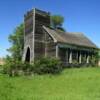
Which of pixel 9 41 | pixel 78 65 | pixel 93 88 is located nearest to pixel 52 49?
pixel 78 65

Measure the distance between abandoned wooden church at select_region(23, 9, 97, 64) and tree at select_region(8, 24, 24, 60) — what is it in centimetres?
1356

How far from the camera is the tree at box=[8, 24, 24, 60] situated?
173 ft

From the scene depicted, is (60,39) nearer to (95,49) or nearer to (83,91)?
(95,49)

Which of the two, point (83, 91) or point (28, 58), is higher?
point (28, 58)

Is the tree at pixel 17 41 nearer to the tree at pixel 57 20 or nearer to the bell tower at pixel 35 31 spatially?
the tree at pixel 57 20

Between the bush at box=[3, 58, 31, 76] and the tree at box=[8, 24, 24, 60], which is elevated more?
the tree at box=[8, 24, 24, 60]

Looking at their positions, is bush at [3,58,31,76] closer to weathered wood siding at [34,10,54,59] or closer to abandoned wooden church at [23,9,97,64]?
abandoned wooden church at [23,9,97,64]

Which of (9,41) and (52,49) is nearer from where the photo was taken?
(52,49)

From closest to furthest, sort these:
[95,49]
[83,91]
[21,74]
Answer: [83,91] < [21,74] < [95,49]

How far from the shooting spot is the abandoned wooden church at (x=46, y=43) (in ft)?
116

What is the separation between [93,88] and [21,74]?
441 inches

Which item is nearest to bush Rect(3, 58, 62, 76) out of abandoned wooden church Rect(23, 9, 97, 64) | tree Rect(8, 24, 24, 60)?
abandoned wooden church Rect(23, 9, 97, 64)

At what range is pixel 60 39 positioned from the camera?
115ft

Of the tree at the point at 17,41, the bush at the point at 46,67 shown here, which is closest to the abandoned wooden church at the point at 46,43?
the bush at the point at 46,67
